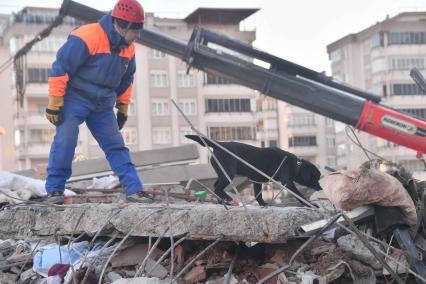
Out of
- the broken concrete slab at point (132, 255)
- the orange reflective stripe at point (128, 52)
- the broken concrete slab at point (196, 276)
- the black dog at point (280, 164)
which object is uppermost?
the orange reflective stripe at point (128, 52)

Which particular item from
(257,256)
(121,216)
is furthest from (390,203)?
(121,216)

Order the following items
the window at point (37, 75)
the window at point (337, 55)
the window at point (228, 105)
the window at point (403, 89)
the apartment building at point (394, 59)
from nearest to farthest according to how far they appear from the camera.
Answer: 1. the window at point (37, 75)
2. the apartment building at point (394, 59)
3. the window at point (403, 89)
4. the window at point (228, 105)
5. the window at point (337, 55)

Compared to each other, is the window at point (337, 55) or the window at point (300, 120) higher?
the window at point (337, 55)

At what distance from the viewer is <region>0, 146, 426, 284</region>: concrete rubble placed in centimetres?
403

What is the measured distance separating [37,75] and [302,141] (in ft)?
78.4

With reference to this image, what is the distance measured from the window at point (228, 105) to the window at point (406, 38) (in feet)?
36.2

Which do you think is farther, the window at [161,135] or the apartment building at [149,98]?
the window at [161,135]

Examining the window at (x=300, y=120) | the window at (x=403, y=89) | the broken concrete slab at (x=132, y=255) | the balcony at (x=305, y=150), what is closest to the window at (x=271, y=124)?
the window at (x=300, y=120)

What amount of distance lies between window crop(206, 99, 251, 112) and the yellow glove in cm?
4573

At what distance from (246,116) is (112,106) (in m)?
45.5

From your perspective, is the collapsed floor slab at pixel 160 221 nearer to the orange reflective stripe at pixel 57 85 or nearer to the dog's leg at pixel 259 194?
the orange reflective stripe at pixel 57 85

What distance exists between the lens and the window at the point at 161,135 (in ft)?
164

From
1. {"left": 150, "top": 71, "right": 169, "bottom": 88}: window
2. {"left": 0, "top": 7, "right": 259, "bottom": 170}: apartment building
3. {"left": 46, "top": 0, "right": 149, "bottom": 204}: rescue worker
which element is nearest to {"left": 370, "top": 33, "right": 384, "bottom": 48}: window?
{"left": 0, "top": 7, "right": 259, "bottom": 170}: apartment building

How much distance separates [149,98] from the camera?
5003cm
